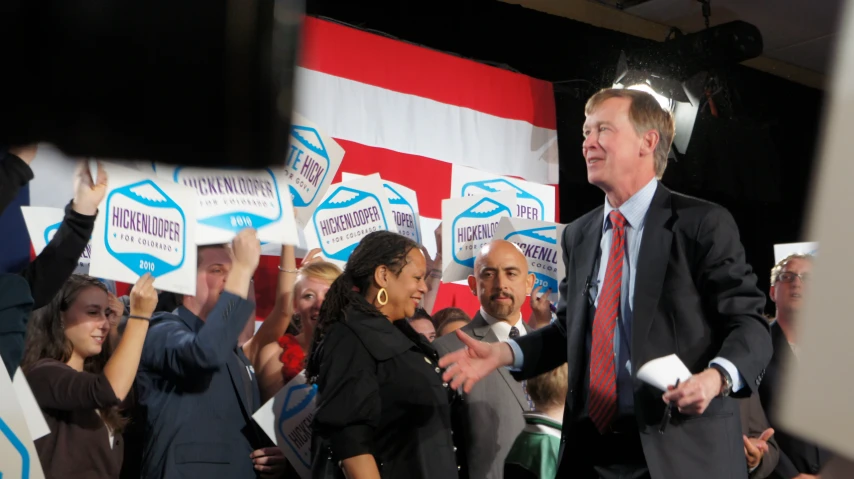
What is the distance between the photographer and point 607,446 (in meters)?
2.12

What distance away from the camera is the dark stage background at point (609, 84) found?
216 inches

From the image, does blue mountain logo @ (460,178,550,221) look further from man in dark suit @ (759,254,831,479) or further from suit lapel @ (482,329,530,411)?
suit lapel @ (482,329,530,411)

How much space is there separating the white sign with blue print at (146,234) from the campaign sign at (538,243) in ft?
5.00

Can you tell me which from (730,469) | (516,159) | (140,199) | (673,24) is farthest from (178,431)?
(673,24)

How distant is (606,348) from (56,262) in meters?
1.63

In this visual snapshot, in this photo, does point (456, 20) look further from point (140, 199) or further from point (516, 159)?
point (140, 199)

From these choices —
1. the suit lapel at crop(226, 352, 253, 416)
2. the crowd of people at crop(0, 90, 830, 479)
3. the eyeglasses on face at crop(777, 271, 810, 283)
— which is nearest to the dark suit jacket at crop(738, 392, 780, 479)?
the crowd of people at crop(0, 90, 830, 479)

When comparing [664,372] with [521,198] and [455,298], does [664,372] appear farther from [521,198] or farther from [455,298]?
[455,298]

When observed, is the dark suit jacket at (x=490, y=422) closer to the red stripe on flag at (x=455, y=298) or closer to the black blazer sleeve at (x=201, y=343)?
the black blazer sleeve at (x=201, y=343)

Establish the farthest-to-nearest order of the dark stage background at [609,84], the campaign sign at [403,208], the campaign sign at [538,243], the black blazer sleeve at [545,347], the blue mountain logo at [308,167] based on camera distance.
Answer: the dark stage background at [609,84], the campaign sign at [403,208], the campaign sign at [538,243], the blue mountain logo at [308,167], the black blazer sleeve at [545,347]

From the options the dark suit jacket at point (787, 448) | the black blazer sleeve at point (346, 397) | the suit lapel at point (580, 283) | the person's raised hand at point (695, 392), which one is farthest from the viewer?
the dark suit jacket at point (787, 448)

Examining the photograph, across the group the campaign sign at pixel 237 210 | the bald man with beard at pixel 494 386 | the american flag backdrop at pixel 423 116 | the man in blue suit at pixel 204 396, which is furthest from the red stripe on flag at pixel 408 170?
the man in blue suit at pixel 204 396

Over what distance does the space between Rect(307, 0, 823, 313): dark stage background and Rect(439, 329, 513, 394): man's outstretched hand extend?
2843 millimetres

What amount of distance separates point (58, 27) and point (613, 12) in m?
6.69
